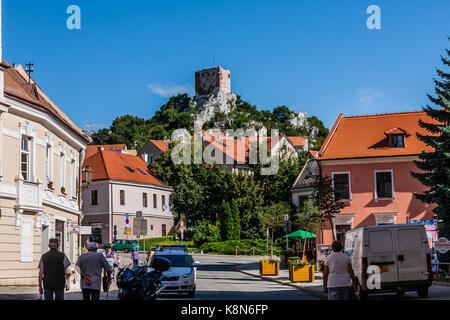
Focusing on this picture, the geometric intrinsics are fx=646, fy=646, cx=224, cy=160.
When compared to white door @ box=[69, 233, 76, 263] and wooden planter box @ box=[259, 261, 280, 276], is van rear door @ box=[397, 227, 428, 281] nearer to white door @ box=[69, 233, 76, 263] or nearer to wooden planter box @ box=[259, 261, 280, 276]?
wooden planter box @ box=[259, 261, 280, 276]

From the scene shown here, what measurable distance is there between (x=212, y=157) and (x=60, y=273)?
79491 millimetres

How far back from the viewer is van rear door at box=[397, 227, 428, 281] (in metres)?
18.0

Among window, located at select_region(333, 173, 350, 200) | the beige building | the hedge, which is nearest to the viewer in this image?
the beige building

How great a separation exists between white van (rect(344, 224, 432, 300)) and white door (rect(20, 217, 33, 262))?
15.1 m

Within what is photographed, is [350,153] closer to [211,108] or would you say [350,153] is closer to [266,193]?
[266,193]

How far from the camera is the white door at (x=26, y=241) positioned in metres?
27.0

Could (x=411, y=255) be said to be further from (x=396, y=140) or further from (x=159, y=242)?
(x=159, y=242)

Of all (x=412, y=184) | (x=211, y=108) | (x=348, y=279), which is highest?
(x=211, y=108)

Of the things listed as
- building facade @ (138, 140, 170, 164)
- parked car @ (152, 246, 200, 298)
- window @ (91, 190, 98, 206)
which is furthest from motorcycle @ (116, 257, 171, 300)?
building facade @ (138, 140, 170, 164)

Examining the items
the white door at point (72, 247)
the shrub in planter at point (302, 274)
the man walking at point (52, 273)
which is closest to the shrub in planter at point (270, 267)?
the shrub in planter at point (302, 274)

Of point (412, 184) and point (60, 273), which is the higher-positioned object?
point (412, 184)

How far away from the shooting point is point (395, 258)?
59.1ft
